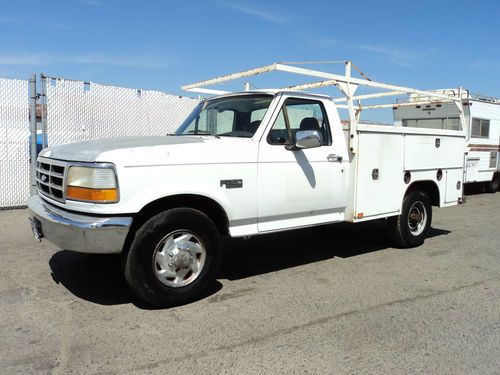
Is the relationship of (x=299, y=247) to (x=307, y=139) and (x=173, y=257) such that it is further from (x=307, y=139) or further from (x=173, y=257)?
(x=173, y=257)

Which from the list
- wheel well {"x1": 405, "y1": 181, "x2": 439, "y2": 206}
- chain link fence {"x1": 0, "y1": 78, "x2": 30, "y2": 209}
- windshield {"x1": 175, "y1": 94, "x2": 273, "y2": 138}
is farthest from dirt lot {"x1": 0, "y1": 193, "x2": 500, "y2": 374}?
chain link fence {"x1": 0, "y1": 78, "x2": 30, "y2": 209}

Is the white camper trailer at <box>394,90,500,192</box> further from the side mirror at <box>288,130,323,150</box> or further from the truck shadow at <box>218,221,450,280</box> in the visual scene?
the side mirror at <box>288,130,323,150</box>

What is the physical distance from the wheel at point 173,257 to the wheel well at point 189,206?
0.14m

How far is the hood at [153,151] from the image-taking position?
12.6 feet

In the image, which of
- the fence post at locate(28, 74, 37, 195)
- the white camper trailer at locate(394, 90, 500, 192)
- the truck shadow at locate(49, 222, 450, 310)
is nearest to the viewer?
the truck shadow at locate(49, 222, 450, 310)

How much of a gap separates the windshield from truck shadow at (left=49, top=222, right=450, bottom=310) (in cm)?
169

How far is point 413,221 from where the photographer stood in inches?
267

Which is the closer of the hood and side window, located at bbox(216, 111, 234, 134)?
the hood

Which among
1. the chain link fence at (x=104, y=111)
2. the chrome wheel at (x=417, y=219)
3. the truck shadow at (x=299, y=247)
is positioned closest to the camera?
the truck shadow at (x=299, y=247)

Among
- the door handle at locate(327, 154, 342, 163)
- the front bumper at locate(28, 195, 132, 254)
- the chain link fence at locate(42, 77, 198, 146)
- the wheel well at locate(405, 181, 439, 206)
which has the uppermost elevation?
the chain link fence at locate(42, 77, 198, 146)

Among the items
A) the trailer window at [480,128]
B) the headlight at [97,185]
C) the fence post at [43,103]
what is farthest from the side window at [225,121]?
the trailer window at [480,128]

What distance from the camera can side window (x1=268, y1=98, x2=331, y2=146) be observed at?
488 cm

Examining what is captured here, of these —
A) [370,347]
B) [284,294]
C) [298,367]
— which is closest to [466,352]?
[370,347]

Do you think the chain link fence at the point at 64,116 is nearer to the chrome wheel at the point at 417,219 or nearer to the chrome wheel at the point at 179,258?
the chrome wheel at the point at 179,258
